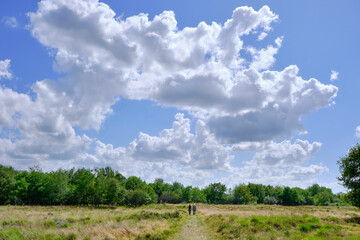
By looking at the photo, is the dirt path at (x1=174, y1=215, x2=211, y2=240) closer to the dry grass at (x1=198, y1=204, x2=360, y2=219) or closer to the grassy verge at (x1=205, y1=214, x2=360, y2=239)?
the grassy verge at (x1=205, y1=214, x2=360, y2=239)

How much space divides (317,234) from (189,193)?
114 m

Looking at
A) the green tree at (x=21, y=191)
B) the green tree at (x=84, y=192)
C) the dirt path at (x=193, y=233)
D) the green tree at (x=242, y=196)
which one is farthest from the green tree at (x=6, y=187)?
the green tree at (x=242, y=196)

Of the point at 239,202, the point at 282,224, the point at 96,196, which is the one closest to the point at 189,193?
the point at 239,202

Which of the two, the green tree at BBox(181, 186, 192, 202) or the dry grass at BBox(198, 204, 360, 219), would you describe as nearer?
the dry grass at BBox(198, 204, 360, 219)

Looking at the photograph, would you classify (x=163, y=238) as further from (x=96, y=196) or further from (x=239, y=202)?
(x=239, y=202)

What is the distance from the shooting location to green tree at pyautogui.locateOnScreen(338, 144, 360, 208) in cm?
3353

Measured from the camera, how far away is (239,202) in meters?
117

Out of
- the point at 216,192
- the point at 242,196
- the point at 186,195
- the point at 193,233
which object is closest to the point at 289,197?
the point at 242,196

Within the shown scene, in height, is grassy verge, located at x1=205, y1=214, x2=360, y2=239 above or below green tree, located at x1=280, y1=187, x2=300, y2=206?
above

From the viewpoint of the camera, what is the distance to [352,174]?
34.2m

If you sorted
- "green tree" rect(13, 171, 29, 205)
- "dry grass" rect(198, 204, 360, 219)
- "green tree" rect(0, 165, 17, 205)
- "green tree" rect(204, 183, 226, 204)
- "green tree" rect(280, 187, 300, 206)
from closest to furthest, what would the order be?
"dry grass" rect(198, 204, 360, 219) < "green tree" rect(0, 165, 17, 205) < "green tree" rect(13, 171, 29, 205) < "green tree" rect(280, 187, 300, 206) < "green tree" rect(204, 183, 226, 204)

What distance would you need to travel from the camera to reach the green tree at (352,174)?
33.5 m

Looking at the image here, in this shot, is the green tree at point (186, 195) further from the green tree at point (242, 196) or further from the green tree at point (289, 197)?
the green tree at point (289, 197)

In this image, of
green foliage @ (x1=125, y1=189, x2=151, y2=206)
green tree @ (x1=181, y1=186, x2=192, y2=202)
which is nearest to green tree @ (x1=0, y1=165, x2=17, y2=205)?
green foliage @ (x1=125, y1=189, x2=151, y2=206)
